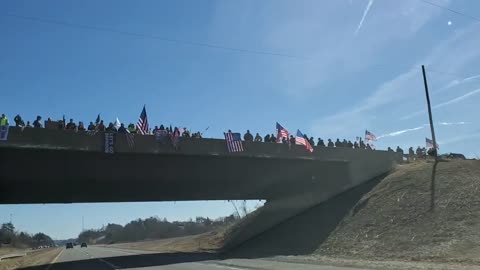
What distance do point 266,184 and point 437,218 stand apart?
1697 cm

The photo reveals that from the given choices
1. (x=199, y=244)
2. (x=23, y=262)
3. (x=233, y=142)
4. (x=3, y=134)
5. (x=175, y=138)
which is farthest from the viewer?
(x=199, y=244)

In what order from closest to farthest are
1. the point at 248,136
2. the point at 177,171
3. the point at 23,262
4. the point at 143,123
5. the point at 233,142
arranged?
the point at 143,123
the point at 233,142
the point at 177,171
the point at 248,136
the point at 23,262

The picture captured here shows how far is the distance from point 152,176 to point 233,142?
5731 millimetres

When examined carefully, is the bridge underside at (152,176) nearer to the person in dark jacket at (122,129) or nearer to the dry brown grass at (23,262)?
the person in dark jacket at (122,129)

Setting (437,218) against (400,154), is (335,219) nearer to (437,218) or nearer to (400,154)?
(437,218)

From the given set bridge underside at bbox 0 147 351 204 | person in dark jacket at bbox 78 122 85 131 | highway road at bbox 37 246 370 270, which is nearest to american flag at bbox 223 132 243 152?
bridge underside at bbox 0 147 351 204

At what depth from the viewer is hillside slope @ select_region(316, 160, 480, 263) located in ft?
82.4

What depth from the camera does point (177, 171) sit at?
122 feet

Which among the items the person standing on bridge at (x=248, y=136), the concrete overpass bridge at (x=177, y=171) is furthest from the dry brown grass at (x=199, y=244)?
the person standing on bridge at (x=248, y=136)

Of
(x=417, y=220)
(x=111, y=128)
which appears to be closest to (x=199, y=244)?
(x=111, y=128)

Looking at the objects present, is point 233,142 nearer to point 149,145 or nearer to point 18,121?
point 149,145

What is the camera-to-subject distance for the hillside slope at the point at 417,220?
82.4 feet

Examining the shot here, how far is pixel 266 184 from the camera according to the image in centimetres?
4384

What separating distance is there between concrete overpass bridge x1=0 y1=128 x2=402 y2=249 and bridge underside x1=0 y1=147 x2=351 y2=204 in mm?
57
